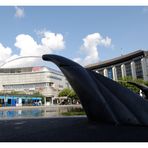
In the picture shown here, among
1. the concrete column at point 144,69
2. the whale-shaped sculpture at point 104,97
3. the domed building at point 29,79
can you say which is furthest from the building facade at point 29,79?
the whale-shaped sculpture at point 104,97

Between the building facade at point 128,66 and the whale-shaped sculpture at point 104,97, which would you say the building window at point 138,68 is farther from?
the whale-shaped sculpture at point 104,97

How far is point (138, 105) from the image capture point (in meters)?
12.8

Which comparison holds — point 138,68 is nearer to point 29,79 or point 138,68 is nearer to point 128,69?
point 128,69

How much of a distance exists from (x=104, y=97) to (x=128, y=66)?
108942 mm

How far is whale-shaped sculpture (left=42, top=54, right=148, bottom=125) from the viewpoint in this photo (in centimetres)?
1276

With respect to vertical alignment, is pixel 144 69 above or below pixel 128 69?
below

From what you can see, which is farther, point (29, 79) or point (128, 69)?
point (29, 79)

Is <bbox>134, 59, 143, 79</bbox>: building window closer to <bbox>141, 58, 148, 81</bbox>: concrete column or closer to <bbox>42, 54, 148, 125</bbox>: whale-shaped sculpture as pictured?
<bbox>141, 58, 148, 81</bbox>: concrete column

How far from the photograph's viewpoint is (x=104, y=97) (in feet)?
43.0

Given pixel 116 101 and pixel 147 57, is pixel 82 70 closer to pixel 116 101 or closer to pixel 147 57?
pixel 116 101

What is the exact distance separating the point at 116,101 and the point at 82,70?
228 centimetres

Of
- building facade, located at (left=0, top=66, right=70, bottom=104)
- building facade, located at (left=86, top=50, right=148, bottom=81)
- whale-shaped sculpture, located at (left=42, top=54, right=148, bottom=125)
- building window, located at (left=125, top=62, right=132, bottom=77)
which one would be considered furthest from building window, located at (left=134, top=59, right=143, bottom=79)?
whale-shaped sculpture, located at (left=42, top=54, right=148, bottom=125)

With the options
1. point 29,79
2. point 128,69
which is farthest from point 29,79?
point 128,69

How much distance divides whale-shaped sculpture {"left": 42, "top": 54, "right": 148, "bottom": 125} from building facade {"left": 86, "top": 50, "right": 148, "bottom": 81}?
319ft
